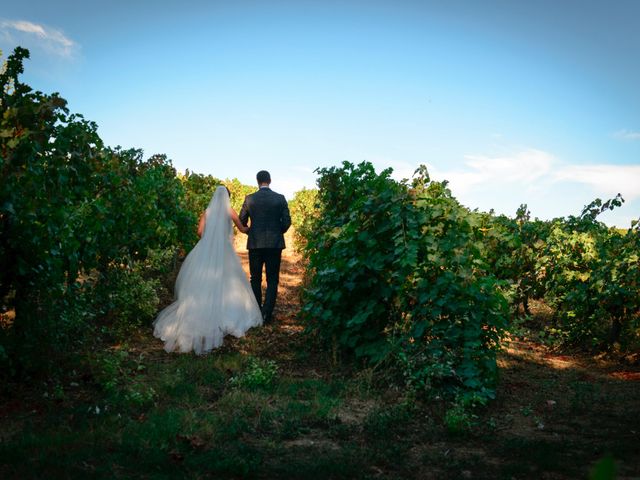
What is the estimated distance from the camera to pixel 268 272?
980cm

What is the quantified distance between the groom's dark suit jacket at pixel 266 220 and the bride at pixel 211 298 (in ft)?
1.31

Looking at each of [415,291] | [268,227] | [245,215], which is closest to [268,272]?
[268,227]

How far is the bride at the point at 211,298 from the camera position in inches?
318

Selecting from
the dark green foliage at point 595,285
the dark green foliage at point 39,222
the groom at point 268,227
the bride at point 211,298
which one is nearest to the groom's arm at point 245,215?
the groom at point 268,227

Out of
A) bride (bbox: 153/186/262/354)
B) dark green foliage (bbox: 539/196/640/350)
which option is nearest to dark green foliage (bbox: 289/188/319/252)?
bride (bbox: 153/186/262/354)

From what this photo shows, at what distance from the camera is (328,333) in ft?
24.1

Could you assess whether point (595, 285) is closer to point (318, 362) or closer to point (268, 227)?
point (318, 362)

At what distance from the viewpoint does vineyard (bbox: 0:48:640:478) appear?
4.46m

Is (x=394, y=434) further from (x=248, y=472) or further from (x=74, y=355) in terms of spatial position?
(x=74, y=355)

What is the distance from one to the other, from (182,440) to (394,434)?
6.05ft

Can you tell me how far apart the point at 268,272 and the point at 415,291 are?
393 cm

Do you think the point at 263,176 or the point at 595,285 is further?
the point at 263,176

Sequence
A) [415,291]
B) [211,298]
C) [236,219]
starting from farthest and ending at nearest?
[236,219] < [211,298] < [415,291]

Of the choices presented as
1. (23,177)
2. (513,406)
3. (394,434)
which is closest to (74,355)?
(23,177)
